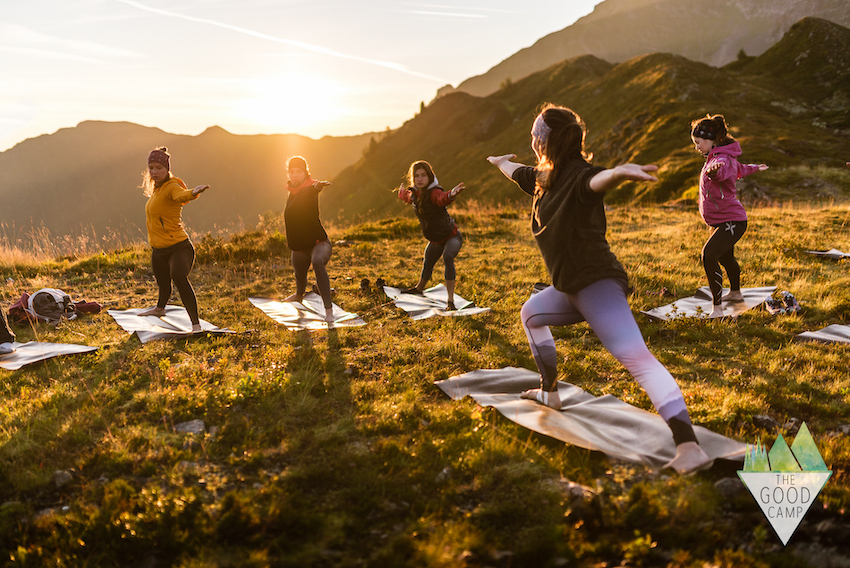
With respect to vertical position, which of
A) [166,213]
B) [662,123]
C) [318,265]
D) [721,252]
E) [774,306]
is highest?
[662,123]

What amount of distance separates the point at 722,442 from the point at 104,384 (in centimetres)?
611

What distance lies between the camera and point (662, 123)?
55.2 metres

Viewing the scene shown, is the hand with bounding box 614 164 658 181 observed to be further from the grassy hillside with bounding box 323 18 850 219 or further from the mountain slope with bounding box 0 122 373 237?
the mountain slope with bounding box 0 122 373 237

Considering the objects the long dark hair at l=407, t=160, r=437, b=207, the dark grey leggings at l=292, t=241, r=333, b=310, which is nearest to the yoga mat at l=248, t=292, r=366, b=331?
the dark grey leggings at l=292, t=241, r=333, b=310

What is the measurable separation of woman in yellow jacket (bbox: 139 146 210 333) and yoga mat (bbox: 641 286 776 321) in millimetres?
7176

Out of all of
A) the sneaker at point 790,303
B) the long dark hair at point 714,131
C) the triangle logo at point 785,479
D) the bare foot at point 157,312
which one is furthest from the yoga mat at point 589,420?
the bare foot at point 157,312

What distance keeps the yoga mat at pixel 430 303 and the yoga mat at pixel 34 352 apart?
4747 mm

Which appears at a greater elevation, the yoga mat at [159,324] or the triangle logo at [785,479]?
the yoga mat at [159,324]

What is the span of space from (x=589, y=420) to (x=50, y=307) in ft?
28.7

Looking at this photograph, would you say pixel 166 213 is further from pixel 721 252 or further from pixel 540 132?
pixel 721 252

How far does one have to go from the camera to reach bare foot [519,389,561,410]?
14.3 ft

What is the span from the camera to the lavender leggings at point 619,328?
130 inches

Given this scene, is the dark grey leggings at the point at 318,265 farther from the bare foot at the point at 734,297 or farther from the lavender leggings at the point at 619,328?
the bare foot at the point at 734,297

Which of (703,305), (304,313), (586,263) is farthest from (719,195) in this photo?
(304,313)
